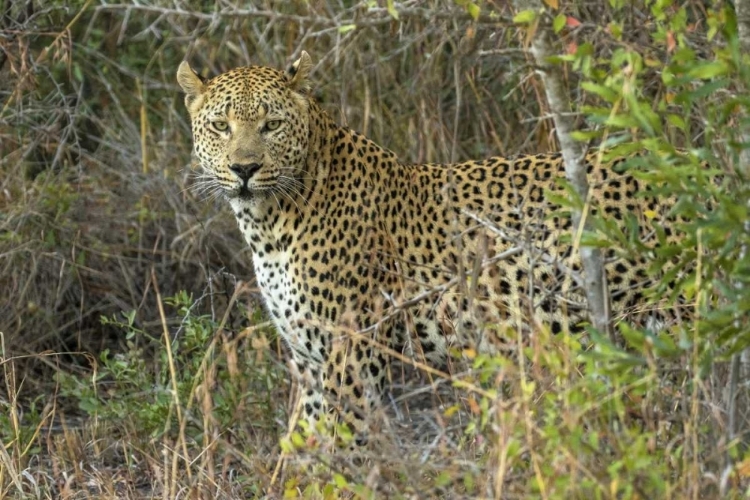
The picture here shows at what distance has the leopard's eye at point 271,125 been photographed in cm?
644

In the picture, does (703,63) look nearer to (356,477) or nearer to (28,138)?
(356,477)

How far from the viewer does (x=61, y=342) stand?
803 centimetres

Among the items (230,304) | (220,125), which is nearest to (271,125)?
(220,125)

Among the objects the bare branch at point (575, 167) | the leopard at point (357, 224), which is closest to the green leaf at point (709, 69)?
the bare branch at point (575, 167)

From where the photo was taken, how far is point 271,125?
6445 millimetres

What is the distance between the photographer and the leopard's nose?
6270 mm

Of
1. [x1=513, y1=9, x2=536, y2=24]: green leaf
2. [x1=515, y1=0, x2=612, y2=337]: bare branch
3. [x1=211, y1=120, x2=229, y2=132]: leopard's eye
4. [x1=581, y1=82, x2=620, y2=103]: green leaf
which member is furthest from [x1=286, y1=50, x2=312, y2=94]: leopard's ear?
[x1=581, y1=82, x2=620, y2=103]: green leaf

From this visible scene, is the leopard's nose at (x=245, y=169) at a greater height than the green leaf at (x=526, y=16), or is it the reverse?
the green leaf at (x=526, y=16)

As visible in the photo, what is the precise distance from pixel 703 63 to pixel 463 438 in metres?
1.50

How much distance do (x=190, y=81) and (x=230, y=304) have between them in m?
1.90

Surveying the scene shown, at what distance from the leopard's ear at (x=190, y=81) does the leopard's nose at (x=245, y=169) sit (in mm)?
641

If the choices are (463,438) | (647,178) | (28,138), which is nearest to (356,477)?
(463,438)

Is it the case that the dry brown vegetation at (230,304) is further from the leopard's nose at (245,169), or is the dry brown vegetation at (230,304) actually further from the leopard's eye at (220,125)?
the leopard's nose at (245,169)

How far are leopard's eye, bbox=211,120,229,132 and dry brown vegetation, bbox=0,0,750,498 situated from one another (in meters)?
0.35
